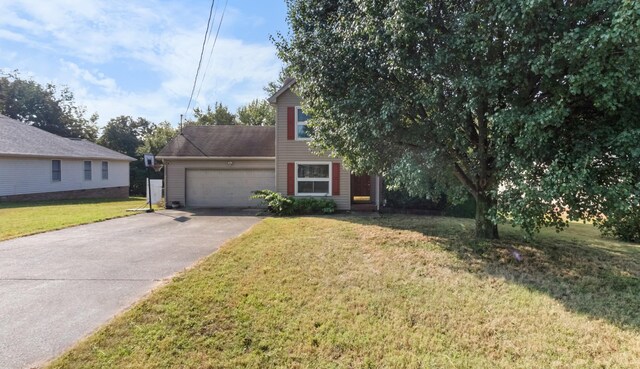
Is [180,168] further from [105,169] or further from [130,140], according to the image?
[130,140]

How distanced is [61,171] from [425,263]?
79.8 feet

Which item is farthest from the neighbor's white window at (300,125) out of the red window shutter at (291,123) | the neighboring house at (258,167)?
the red window shutter at (291,123)

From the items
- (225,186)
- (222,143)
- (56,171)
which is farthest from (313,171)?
(56,171)

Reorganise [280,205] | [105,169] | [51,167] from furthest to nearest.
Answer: [105,169], [51,167], [280,205]

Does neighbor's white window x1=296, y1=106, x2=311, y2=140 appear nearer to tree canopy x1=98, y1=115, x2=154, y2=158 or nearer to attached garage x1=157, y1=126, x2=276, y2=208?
attached garage x1=157, y1=126, x2=276, y2=208

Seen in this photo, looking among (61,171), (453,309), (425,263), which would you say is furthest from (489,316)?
(61,171)

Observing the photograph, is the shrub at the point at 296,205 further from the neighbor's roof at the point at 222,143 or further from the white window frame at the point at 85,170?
the white window frame at the point at 85,170

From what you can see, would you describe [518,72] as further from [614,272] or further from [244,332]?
[244,332]

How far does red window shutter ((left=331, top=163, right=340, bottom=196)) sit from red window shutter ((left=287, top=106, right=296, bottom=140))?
7.09ft

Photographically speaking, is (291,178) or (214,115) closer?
(291,178)

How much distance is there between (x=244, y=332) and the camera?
3.50 m

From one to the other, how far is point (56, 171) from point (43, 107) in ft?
74.5

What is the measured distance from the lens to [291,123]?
14.2 m

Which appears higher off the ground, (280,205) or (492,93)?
(492,93)
